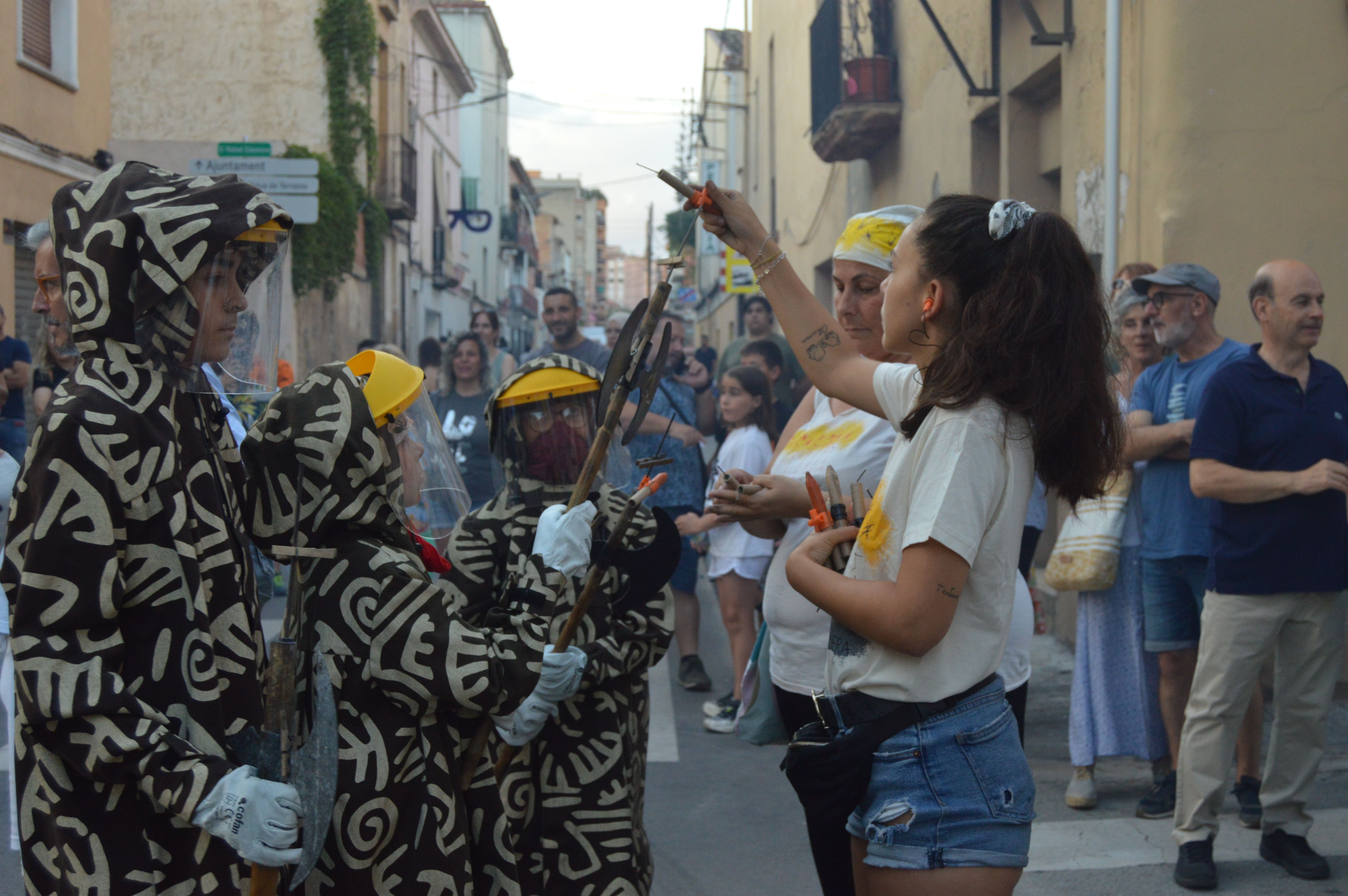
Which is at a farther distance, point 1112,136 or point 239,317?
point 1112,136

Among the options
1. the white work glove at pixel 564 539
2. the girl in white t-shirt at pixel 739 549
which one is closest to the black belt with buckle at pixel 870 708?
the white work glove at pixel 564 539

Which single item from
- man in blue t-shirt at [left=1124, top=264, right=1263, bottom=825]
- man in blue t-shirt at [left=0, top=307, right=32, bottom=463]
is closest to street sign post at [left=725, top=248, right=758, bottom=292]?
man in blue t-shirt at [left=0, top=307, right=32, bottom=463]

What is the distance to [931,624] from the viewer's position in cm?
193

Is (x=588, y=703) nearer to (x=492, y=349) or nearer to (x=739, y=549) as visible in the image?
(x=739, y=549)

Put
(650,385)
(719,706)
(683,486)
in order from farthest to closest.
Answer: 1. (683,486)
2. (719,706)
3. (650,385)

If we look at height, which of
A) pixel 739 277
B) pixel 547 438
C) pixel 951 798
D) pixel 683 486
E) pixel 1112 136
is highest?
pixel 739 277

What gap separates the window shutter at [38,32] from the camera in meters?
12.2

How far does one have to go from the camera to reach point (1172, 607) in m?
4.58

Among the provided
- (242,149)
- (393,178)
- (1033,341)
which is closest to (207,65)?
(393,178)

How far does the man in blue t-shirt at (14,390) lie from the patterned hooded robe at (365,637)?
377 centimetres

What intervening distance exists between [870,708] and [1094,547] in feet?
9.86

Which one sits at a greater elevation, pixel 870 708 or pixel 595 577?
pixel 595 577

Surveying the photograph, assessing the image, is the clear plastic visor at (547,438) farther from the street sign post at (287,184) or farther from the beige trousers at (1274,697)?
the street sign post at (287,184)

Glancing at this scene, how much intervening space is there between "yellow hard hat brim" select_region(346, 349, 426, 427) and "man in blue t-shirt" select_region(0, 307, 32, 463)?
3.60m
